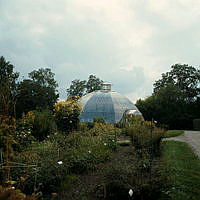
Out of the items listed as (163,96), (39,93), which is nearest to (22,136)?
(163,96)

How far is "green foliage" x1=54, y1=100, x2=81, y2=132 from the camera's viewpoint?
1184 cm

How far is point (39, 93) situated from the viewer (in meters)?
33.8

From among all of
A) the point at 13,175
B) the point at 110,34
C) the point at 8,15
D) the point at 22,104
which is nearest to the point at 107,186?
the point at 13,175

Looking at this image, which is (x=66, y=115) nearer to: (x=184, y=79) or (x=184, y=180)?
(x=184, y=180)

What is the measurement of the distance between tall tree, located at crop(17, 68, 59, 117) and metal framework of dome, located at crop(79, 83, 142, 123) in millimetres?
5871

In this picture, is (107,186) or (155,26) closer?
(107,186)

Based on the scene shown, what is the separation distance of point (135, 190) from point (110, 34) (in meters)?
5.68

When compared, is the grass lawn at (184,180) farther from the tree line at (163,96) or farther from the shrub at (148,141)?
the tree line at (163,96)

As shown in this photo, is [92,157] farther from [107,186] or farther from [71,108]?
[71,108]

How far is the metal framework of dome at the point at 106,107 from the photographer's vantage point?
81.9ft

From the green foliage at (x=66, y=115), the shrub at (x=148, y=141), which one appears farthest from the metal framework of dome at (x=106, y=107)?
the shrub at (x=148, y=141)

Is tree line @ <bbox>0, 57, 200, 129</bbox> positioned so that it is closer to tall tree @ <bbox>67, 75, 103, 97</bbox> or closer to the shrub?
tall tree @ <bbox>67, 75, 103, 97</bbox>

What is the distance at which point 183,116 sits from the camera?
28.8m

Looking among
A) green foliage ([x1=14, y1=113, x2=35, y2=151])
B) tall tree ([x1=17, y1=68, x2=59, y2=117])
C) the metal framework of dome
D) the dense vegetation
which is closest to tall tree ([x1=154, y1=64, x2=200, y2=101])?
the metal framework of dome
